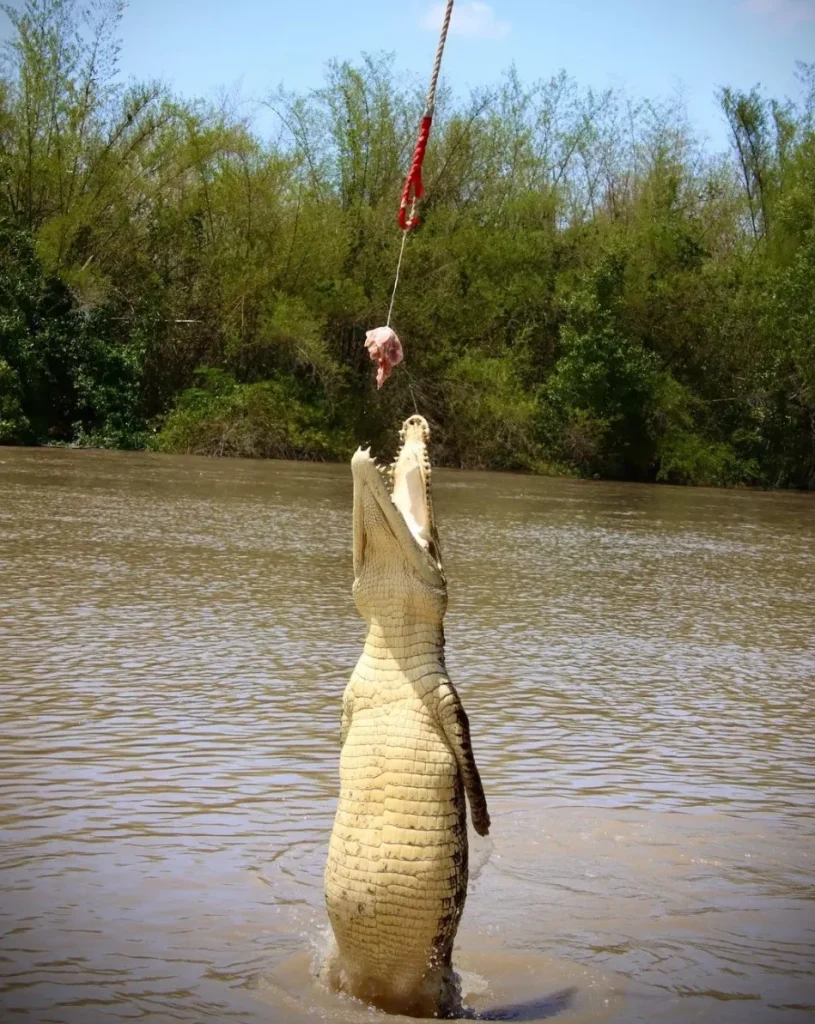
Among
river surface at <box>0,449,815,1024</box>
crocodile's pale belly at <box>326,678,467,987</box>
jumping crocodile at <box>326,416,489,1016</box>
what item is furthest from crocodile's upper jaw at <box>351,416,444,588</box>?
river surface at <box>0,449,815,1024</box>

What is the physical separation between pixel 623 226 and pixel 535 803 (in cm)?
3779

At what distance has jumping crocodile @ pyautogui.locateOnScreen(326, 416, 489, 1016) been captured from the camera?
12.9 ft

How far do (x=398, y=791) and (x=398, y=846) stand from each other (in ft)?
A: 0.51

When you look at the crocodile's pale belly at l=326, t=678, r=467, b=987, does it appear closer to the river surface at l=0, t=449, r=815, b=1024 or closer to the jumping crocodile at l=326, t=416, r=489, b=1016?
the jumping crocodile at l=326, t=416, r=489, b=1016

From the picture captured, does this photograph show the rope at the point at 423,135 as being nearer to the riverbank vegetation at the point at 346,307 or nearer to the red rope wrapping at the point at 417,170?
the red rope wrapping at the point at 417,170

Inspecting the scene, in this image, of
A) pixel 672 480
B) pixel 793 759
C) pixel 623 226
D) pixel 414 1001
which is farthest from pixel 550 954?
pixel 623 226

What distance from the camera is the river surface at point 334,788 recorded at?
430 centimetres

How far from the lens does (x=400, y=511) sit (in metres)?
4.15

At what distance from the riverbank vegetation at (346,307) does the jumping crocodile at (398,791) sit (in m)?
29.2

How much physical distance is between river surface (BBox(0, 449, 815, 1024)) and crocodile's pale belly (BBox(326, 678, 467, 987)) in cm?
25

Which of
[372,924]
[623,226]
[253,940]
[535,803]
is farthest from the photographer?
[623,226]

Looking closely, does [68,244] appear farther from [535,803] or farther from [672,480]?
[535,803]

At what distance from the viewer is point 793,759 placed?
276 inches

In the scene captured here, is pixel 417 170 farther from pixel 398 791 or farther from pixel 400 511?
pixel 398 791
